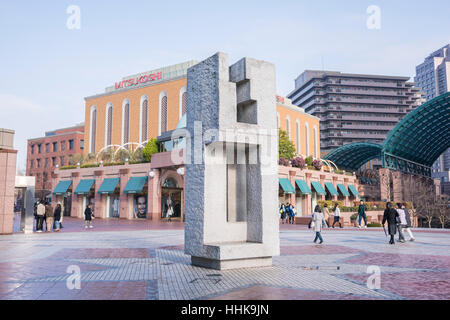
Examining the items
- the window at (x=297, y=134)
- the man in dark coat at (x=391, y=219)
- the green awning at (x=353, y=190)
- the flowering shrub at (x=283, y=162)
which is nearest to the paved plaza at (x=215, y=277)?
the man in dark coat at (x=391, y=219)

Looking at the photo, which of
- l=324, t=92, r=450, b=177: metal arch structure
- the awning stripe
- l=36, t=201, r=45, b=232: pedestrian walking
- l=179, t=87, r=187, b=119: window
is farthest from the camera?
l=179, t=87, r=187, b=119: window

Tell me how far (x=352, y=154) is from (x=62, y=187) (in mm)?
45685

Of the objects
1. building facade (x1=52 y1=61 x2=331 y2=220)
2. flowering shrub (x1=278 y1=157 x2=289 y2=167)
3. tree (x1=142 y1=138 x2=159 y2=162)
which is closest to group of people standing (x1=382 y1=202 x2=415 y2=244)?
building facade (x1=52 y1=61 x2=331 y2=220)

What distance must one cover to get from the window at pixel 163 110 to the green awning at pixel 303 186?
20.5m

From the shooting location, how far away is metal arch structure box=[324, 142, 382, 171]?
6034cm

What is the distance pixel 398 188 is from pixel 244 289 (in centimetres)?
4834

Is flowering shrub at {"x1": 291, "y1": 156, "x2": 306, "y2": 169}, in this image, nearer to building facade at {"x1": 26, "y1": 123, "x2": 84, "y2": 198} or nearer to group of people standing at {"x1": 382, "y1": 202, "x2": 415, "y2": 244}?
group of people standing at {"x1": 382, "y1": 202, "x2": 415, "y2": 244}

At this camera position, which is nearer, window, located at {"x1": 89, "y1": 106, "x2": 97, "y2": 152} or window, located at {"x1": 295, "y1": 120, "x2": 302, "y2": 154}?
window, located at {"x1": 89, "y1": 106, "x2": 97, "y2": 152}

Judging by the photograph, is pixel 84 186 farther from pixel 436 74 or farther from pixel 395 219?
pixel 436 74

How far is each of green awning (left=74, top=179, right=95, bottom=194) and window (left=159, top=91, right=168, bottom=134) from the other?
15792mm

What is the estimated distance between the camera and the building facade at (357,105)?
100625mm

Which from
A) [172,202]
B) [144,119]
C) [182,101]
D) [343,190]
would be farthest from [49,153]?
[343,190]

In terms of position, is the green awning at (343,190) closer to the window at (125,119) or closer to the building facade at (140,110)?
the building facade at (140,110)
